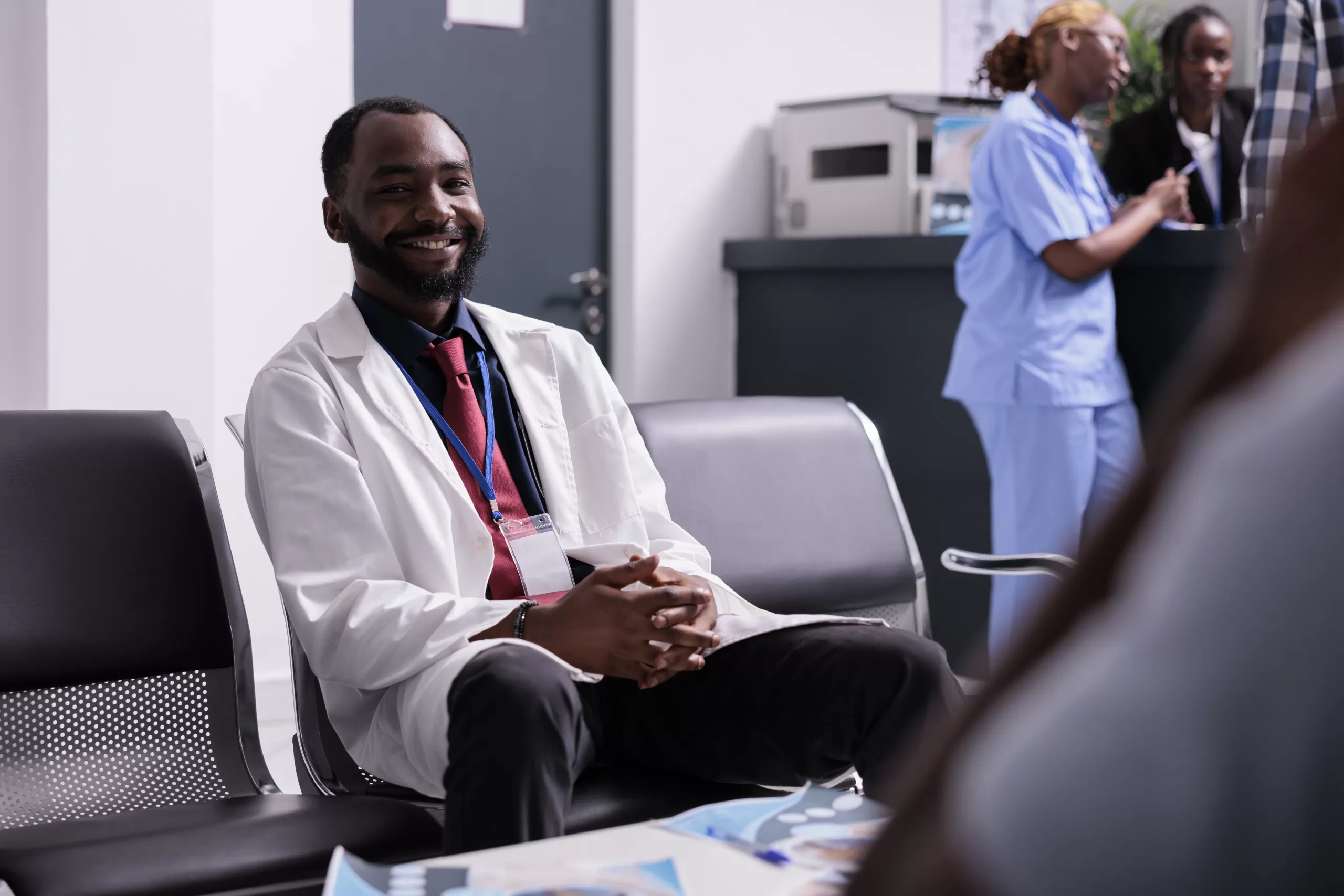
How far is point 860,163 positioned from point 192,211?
184 centimetres

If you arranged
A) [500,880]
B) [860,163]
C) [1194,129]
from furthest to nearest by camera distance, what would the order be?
1. [860,163]
2. [1194,129]
3. [500,880]

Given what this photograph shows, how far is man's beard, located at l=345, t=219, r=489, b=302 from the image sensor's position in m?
1.80

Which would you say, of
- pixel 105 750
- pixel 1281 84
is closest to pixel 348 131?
pixel 105 750

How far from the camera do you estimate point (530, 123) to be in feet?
12.2

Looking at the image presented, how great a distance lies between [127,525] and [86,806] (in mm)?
309

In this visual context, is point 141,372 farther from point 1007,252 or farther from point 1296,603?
point 1296,603

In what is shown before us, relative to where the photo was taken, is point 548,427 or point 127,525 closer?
point 127,525

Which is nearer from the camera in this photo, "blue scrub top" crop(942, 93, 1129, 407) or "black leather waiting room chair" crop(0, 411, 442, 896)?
"black leather waiting room chair" crop(0, 411, 442, 896)

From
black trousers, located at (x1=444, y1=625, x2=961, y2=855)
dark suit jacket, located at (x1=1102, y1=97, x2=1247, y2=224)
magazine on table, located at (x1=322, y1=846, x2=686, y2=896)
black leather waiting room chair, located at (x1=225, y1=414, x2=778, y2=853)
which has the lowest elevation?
black leather waiting room chair, located at (x1=225, y1=414, x2=778, y2=853)

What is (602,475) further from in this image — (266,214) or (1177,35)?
(1177,35)

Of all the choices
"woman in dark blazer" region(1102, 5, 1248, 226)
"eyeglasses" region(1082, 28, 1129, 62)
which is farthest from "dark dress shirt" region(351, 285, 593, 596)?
"woman in dark blazer" region(1102, 5, 1248, 226)

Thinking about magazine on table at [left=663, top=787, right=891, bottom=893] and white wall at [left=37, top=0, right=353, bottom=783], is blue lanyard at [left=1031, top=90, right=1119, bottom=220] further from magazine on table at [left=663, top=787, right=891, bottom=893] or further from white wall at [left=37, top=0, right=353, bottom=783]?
magazine on table at [left=663, top=787, right=891, bottom=893]

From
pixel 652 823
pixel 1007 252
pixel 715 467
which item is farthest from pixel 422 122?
pixel 1007 252

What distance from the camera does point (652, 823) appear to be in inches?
42.4
